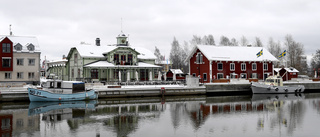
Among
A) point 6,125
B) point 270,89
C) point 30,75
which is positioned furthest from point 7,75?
point 270,89

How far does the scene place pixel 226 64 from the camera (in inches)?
2196

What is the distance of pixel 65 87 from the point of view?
120ft

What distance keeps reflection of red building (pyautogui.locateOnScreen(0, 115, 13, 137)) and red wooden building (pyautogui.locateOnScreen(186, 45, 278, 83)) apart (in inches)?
1327

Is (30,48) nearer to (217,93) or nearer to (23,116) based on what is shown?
(23,116)

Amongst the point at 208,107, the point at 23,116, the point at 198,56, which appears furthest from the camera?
the point at 198,56

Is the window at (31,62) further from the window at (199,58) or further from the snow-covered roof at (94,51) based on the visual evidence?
the window at (199,58)

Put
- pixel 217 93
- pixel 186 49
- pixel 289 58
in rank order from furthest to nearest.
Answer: pixel 186 49 < pixel 289 58 < pixel 217 93

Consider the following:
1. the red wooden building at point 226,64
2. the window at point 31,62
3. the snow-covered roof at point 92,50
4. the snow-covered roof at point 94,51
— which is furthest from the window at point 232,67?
the window at point 31,62

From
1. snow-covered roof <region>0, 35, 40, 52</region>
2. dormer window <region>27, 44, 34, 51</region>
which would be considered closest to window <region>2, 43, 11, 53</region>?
snow-covered roof <region>0, 35, 40, 52</region>

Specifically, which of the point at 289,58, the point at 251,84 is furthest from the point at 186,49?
the point at 251,84

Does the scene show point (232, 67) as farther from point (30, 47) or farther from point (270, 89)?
point (30, 47)

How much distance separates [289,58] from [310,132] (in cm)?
6653

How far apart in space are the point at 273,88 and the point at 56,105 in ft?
102

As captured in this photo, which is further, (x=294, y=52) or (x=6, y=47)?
(x=294, y=52)
